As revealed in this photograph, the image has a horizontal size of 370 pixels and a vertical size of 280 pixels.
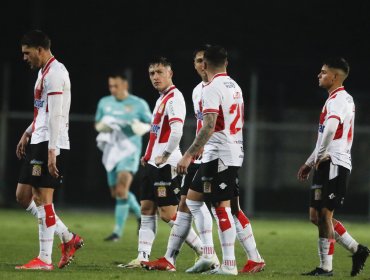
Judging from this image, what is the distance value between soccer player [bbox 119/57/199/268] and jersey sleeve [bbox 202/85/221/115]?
830 millimetres

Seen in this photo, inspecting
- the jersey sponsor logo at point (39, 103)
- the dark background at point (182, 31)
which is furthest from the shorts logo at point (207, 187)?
the dark background at point (182, 31)

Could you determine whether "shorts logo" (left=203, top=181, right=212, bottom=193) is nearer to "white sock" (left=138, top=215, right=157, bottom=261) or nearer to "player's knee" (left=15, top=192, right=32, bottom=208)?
"white sock" (left=138, top=215, right=157, bottom=261)

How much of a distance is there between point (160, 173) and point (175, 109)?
2.27ft

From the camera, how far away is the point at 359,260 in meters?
12.2

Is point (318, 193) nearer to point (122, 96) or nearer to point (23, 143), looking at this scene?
point (23, 143)

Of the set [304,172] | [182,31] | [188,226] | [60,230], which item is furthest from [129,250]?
[182,31]

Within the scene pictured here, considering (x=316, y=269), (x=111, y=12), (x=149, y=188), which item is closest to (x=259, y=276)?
(x=316, y=269)

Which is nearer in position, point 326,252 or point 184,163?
point 184,163

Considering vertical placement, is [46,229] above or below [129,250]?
above

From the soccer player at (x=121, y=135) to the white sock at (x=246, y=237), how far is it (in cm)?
493

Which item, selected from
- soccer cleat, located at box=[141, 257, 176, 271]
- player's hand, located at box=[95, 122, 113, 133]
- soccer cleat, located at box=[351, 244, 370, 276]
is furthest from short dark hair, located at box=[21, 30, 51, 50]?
player's hand, located at box=[95, 122, 113, 133]

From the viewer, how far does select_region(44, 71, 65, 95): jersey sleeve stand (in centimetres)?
1178

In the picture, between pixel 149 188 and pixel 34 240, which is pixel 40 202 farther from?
pixel 34 240

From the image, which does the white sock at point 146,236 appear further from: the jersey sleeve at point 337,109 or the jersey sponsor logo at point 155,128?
the jersey sleeve at point 337,109
